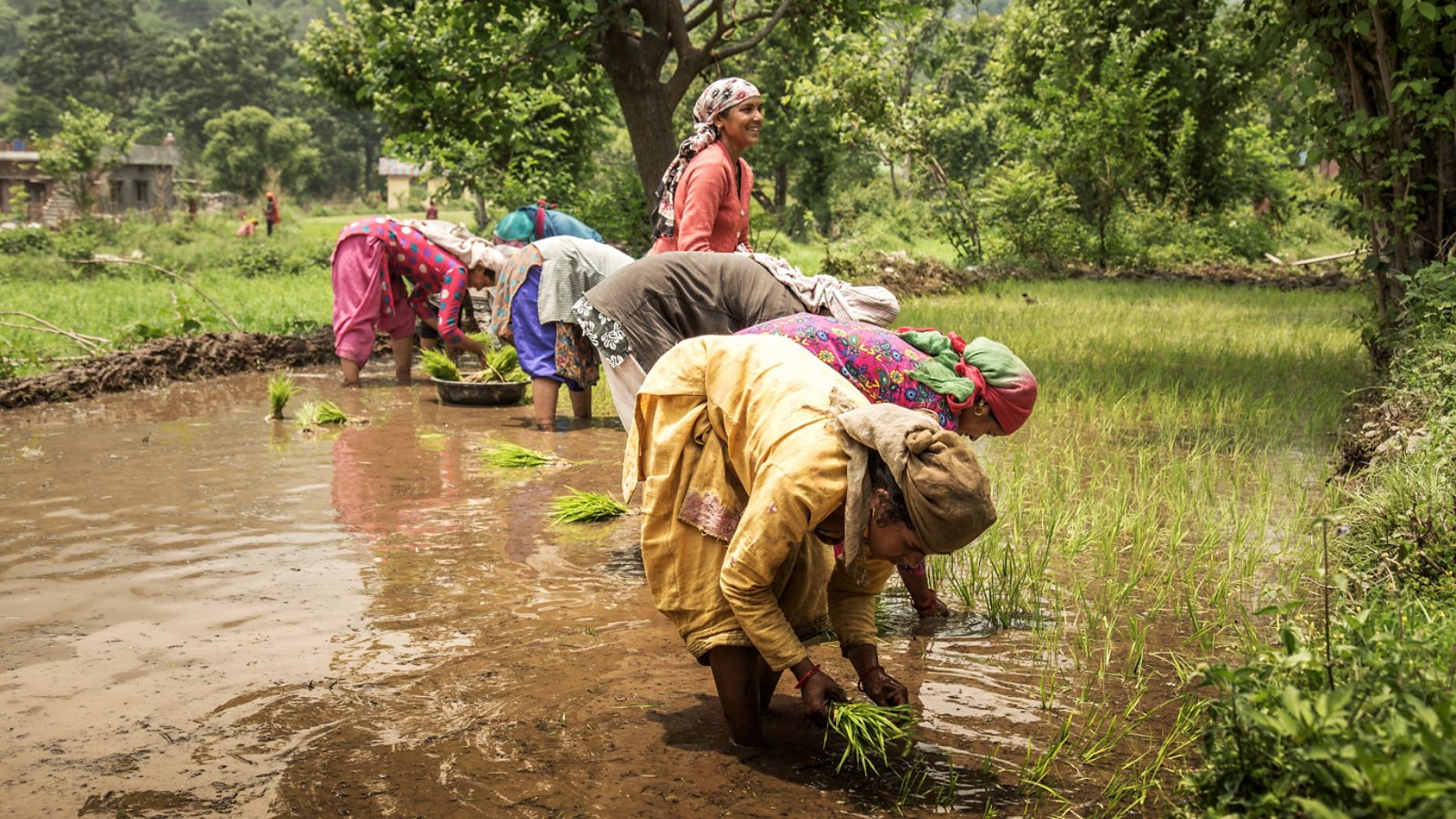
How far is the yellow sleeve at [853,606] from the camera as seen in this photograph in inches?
118

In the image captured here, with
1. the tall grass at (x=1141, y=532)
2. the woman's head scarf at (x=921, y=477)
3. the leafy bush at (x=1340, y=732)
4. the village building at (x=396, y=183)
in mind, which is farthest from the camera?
the village building at (x=396, y=183)

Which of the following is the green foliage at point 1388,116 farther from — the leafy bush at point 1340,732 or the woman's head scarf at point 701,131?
the leafy bush at point 1340,732

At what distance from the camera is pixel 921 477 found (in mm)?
2393

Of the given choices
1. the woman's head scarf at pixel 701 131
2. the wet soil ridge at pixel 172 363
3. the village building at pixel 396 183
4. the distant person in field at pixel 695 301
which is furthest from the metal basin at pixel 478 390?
the village building at pixel 396 183

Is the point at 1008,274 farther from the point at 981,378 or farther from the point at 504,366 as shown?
the point at 981,378

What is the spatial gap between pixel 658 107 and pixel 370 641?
691 centimetres

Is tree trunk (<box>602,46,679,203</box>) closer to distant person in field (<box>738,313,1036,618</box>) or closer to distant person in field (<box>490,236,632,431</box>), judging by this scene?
distant person in field (<box>490,236,632,431</box>)

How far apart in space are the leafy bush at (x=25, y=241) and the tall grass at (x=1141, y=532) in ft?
62.2

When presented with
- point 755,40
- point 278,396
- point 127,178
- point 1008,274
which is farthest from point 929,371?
point 127,178

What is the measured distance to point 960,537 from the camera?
96.8 inches

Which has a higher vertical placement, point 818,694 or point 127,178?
point 127,178

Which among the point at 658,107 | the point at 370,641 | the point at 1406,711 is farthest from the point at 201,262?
the point at 1406,711

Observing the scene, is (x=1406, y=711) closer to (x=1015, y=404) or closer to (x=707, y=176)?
(x=1015, y=404)

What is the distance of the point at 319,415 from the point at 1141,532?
492 centimetres
